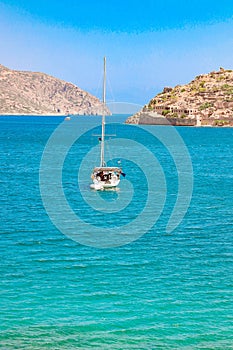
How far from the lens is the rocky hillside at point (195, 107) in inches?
6816

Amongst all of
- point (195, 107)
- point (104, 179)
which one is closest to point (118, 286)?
point (104, 179)

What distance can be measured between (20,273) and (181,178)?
32.4m

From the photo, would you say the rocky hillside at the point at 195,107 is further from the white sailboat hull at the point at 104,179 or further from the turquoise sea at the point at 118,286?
the turquoise sea at the point at 118,286

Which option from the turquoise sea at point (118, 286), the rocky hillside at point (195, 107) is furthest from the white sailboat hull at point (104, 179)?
the rocky hillside at point (195, 107)

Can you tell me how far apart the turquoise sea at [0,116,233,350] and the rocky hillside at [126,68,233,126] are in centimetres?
14239

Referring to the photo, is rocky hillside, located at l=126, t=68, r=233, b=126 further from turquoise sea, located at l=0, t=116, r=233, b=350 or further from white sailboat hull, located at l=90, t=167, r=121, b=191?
turquoise sea, located at l=0, t=116, r=233, b=350

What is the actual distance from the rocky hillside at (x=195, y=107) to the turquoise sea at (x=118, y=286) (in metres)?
142

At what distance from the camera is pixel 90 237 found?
2708 cm

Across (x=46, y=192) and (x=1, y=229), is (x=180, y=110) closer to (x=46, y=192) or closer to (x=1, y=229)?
(x=46, y=192)

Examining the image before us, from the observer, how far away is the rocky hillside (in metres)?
173

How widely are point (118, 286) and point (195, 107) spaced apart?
534 feet

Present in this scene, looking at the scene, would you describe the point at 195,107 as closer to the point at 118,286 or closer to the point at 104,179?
the point at 104,179

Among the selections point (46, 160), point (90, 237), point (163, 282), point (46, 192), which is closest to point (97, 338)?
point (163, 282)

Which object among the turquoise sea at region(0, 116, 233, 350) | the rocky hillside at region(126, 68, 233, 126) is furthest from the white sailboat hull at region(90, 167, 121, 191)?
the rocky hillside at region(126, 68, 233, 126)
